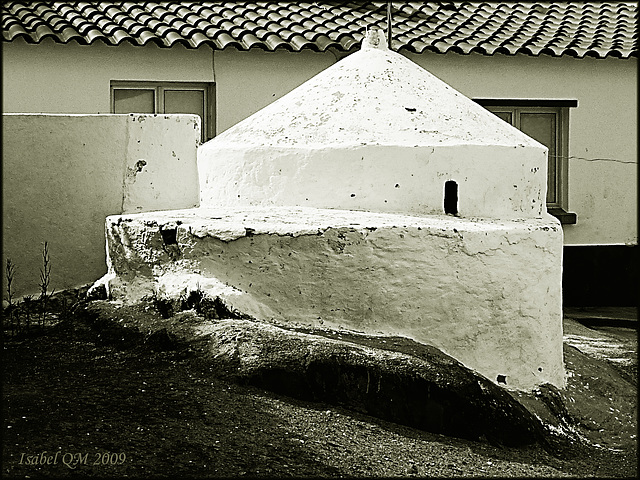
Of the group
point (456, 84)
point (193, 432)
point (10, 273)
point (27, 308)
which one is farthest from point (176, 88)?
point (193, 432)

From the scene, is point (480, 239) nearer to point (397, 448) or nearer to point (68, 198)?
point (397, 448)

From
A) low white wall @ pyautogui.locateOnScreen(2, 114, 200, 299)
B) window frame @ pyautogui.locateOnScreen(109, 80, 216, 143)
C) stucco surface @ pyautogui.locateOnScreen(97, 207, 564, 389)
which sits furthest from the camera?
window frame @ pyautogui.locateOnScreen(109, 80, 216, 143)

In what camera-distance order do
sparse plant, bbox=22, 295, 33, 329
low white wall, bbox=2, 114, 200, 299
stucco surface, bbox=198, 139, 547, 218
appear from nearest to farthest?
1. stucco surface, bbox=198, 139, 547, 218
2. sparse plant, bbox=22, 295, 33, 329
3. low white wall, bbox=2, 114, 200, 299

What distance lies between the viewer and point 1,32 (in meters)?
8.81

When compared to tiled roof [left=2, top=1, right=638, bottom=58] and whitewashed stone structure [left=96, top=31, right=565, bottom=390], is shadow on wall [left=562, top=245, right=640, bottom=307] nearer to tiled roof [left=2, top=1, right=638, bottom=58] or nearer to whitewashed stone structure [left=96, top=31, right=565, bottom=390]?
tiled roof [left=2, top=1, right=638, bottom=58]

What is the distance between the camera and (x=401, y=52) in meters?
9.90

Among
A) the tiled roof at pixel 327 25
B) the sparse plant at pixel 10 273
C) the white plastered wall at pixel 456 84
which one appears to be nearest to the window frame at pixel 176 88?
the white plastered wall at pixel 456 84

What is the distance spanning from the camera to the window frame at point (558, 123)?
1015cm

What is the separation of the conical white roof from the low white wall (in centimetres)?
118

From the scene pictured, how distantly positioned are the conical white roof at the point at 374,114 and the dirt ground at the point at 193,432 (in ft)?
4.79

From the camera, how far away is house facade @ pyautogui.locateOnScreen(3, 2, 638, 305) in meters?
9.29

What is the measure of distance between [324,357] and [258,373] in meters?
0.32

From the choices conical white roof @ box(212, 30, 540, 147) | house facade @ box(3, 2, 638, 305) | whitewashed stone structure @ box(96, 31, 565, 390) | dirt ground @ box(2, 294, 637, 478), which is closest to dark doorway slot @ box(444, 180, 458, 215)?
whitewashed stone structure @ box(96, 31, 565, 390)

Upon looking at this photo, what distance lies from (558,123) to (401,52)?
198 cm
